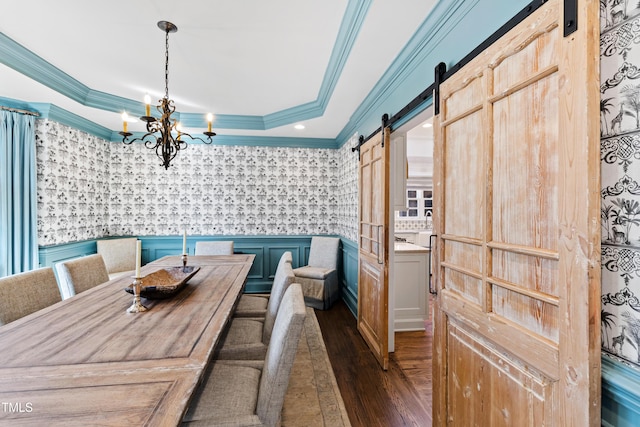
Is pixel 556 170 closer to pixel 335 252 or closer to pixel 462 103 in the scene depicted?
pixel 462 103

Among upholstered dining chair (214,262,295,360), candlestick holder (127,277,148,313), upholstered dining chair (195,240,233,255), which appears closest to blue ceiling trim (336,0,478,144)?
upholstered dining chair (214,262,295,360)

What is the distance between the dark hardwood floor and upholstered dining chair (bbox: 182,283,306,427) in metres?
0.96

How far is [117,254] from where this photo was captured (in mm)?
4062

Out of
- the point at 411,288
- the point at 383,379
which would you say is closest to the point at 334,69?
the point at 411,288

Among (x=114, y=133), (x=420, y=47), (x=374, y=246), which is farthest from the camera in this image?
(x=114, y=133)

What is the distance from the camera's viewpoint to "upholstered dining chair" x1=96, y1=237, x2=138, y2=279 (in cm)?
400

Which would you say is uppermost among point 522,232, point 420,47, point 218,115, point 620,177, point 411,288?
point 218,115

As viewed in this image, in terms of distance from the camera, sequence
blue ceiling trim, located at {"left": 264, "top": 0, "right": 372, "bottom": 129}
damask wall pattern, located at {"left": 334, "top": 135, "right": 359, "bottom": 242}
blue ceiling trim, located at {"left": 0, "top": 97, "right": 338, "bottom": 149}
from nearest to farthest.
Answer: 1. blue ceiling trim, located at {"left": 264, "top": 0, "right": 372, "bottom": 129}
2. blue ceiling trim, located at {"left": 0, "top": 97, "right": 338, "bottom": 149}
3. damask wall pattern, located at {"left": 334, "top": 135, "right": 359, "bottom": 242}

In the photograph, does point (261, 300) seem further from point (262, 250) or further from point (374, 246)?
point (262, 250)

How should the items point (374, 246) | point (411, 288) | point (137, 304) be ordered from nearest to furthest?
point (137, 304) → point (374, 246) → point (411, 288)

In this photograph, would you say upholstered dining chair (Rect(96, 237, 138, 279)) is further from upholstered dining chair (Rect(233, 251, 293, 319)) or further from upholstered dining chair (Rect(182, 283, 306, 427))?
upholstered dining chair (Rect(182, 283, 306, 427))

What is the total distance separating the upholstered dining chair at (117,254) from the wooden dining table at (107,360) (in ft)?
8.43

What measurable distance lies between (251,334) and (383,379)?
117 centimetres

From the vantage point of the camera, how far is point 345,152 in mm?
4355
